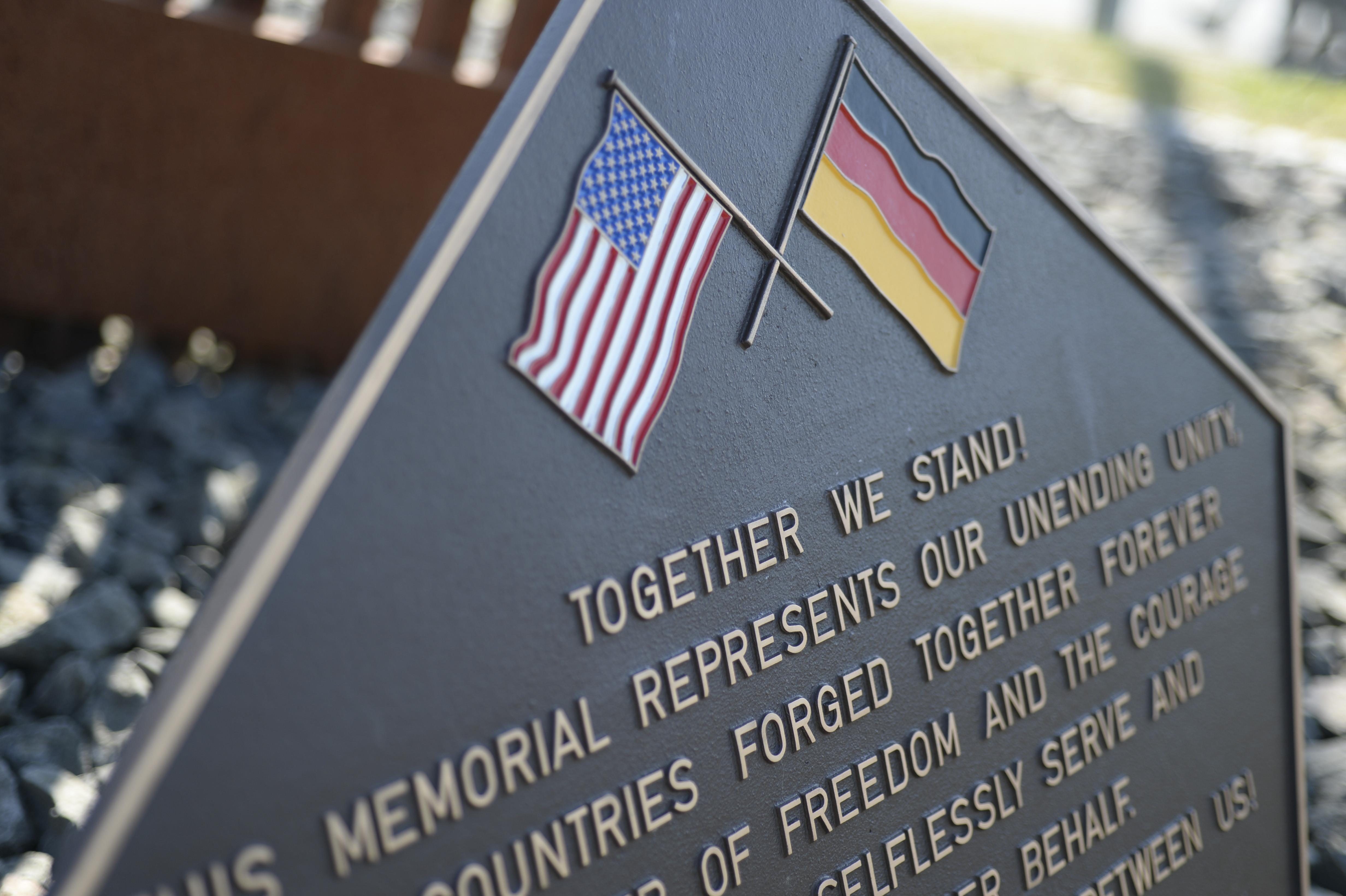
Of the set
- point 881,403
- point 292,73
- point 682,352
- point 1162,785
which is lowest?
point 1162,785

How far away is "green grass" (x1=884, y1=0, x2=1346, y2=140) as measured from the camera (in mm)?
6844

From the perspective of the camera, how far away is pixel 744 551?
1292mm

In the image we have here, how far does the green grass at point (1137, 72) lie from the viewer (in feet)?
22.5

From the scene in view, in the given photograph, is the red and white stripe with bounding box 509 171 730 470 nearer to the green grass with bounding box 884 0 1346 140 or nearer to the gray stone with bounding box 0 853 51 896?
the gray stone with bounding box 0 853 51 896

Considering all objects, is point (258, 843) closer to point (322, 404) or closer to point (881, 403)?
point (322, 404)

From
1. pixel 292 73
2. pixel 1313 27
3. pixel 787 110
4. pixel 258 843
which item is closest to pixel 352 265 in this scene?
pixel 292 73

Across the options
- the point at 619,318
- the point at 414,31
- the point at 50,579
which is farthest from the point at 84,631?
the point at 414,31

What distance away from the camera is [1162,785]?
1703 millimetres

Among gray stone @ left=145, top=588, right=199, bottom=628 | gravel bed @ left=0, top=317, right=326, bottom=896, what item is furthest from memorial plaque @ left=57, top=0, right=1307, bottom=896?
gray stone @ left=145, top=588, right=199, bottom=628

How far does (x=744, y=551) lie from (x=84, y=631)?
1.29 metres

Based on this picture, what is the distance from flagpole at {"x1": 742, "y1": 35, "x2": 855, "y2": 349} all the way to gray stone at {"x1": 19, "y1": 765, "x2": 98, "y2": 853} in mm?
1135

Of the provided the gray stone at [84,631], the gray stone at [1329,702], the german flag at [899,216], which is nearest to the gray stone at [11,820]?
the gray stone at [84,631]

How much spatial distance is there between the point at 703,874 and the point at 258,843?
50 centimetres

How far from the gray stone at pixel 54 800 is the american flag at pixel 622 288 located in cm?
98
